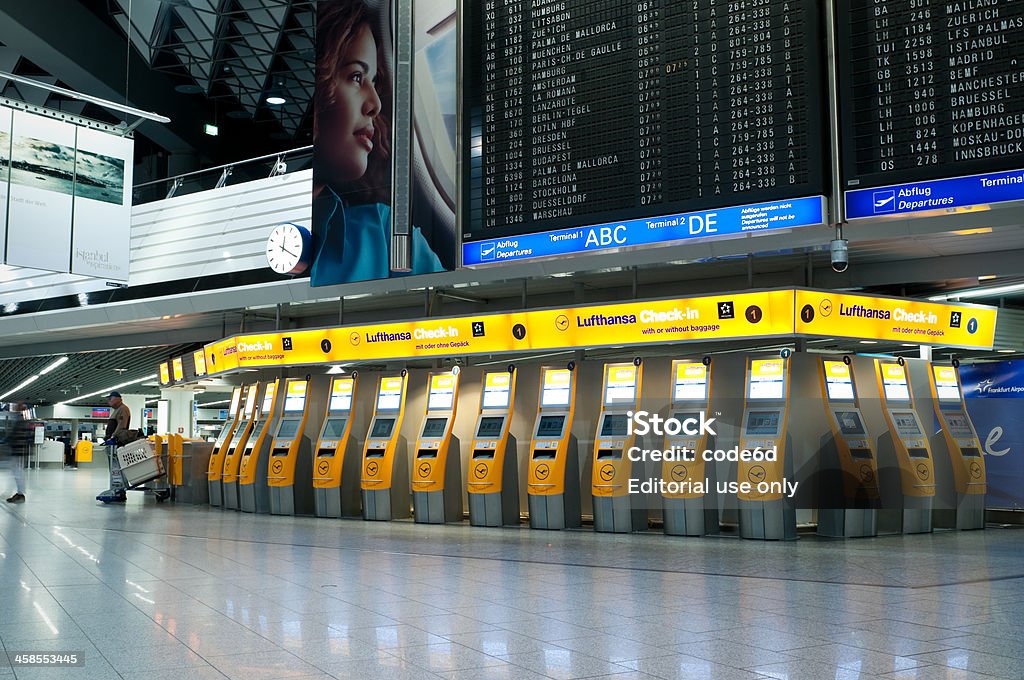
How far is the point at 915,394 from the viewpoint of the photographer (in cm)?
1080

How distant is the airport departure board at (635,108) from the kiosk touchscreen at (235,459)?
233 inches

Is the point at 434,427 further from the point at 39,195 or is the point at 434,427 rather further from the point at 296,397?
the point at 39,195

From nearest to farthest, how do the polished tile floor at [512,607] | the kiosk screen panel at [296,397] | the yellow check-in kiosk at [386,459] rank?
the polished tile floor at [512,607], the yellow check-in kiosk at [386,459], the kiosk screen panel at [296,397]

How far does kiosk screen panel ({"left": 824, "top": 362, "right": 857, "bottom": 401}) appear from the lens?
9773mm

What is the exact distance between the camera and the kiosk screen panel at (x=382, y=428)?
12.0 m

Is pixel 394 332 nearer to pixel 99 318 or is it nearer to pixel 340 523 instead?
pixel 340 523

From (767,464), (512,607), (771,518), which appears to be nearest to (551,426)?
(767,464)

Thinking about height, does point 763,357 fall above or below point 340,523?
above

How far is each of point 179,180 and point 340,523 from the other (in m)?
7.93

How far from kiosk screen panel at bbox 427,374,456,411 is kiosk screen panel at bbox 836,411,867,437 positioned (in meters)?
4.64

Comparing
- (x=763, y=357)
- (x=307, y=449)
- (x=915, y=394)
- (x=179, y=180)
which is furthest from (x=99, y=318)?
(x=915, y=394)

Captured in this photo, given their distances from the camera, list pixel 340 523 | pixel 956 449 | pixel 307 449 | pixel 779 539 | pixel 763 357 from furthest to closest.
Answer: pixel 307 449 → pixel 340 523 → pixel 956 449 → pixel 763 357 → pixel 779 539

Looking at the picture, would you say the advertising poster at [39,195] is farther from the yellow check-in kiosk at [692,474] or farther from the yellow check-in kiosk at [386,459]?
the yellow check-in kiosk at [692,474]

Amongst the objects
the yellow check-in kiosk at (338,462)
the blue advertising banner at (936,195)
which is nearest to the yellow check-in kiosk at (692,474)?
the blue advertising banner at (936,195)
